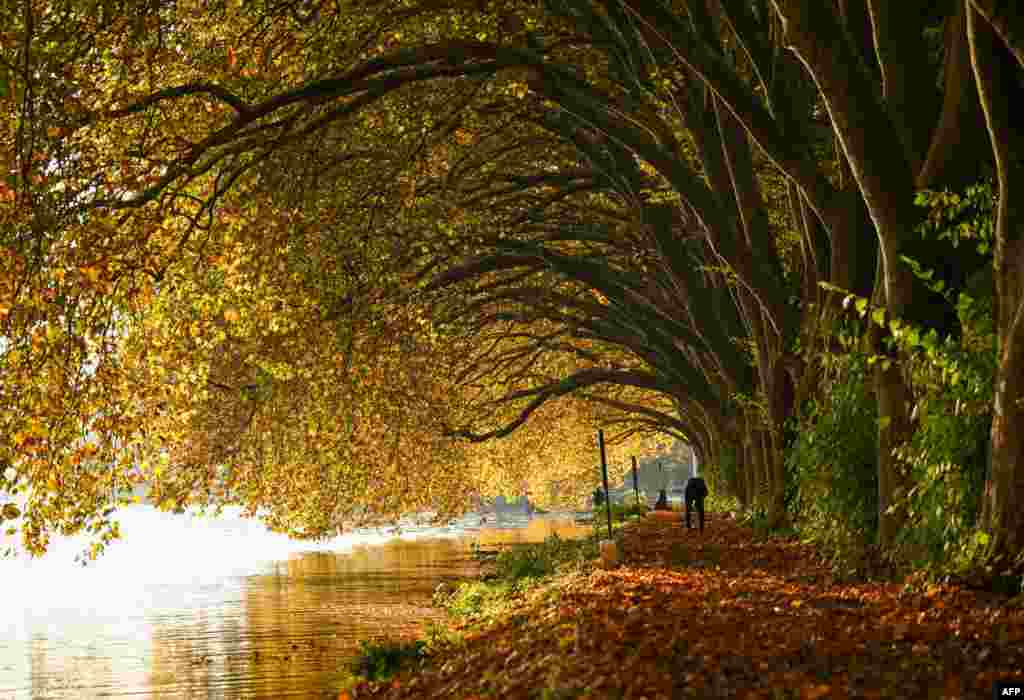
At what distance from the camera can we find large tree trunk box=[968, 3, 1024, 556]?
9.28m

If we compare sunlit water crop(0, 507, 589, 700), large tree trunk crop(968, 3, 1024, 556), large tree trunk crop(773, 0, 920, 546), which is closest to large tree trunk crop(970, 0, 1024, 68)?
large tree trunk crop(968, 3, 1024, 556)

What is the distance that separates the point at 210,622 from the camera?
25516 mm

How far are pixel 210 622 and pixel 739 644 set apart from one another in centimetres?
1886

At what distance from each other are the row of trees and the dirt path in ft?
3.44

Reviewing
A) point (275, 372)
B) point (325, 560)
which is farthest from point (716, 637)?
point (325, 560)

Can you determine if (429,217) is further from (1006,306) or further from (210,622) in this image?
(1006,306)

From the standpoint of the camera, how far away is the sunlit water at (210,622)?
56.1ft

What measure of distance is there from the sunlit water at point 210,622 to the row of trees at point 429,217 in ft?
8.75

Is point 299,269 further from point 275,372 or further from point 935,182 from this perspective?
point 935,182

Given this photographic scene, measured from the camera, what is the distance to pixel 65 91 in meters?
11.2

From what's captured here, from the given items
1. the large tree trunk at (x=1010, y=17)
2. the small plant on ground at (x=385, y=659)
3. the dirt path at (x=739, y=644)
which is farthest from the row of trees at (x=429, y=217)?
the small plant on ground at (x=385, y=659)

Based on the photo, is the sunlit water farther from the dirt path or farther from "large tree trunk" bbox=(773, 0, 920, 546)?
"large tree trunk" bbox=(773, 0, 920, 546)

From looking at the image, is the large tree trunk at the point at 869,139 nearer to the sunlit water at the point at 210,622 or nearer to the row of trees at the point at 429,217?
the row of trees at the point at 429,217

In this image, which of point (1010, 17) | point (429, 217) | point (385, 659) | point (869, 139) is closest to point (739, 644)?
point (1010, 17)
